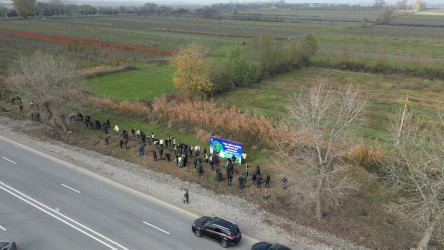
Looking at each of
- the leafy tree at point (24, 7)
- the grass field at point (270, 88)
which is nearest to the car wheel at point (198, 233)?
the grass field at point (270, 88)

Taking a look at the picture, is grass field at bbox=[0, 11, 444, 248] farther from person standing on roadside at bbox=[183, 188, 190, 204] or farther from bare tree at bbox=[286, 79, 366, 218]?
person standing on roadside at bbox=[183, 188, 190, 204]

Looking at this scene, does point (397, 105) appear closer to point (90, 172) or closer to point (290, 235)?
point (290, 235)

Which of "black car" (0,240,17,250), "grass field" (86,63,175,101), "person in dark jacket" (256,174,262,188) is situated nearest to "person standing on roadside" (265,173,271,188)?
"person in dark jacket" (256,174,262,188)

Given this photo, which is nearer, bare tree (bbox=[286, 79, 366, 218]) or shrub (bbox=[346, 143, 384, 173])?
bare tree (bbox=[286, 79, 366, 218])

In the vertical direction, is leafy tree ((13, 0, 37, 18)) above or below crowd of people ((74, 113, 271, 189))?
above

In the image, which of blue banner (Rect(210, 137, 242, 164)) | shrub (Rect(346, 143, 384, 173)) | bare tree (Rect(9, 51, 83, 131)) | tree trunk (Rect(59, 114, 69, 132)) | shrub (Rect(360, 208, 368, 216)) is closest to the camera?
shrub (Rect(360, 208, 368, 216))

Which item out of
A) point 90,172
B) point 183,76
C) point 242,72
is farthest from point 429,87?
point 90,172
